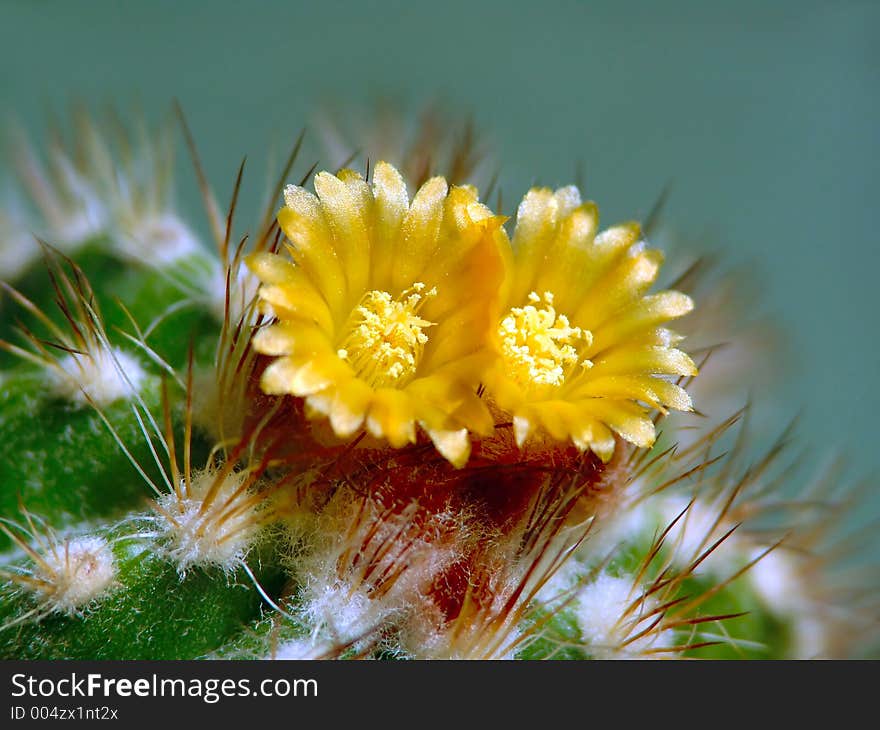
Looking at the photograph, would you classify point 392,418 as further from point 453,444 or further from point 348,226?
point 348,226

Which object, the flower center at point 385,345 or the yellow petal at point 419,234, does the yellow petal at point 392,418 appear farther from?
Result: the yellow petal at point 419,234

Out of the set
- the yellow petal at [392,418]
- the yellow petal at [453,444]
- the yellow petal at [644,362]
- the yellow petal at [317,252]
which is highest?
the yellow petal at [317,252]

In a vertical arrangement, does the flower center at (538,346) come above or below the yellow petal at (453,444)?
above

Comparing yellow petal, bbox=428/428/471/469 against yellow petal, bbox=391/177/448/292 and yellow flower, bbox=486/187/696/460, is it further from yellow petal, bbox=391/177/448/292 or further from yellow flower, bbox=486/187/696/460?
yellow petal, bbox=391/177/448/292

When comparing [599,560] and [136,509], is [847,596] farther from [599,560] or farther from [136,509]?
[136,509]

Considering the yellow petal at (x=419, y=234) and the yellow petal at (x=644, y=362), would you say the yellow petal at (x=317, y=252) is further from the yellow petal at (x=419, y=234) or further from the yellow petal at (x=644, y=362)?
the yellow petal at (x=644, y=362)

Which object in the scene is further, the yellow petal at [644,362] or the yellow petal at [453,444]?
the yellow petal at [644,362]

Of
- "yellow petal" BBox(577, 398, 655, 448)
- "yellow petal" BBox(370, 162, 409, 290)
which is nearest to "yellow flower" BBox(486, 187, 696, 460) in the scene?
"yellow petal" BBox(577, 398, 655, 448)

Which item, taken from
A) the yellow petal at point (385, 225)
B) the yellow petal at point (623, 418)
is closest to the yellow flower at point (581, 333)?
the yellow petal at point (623, 418)
